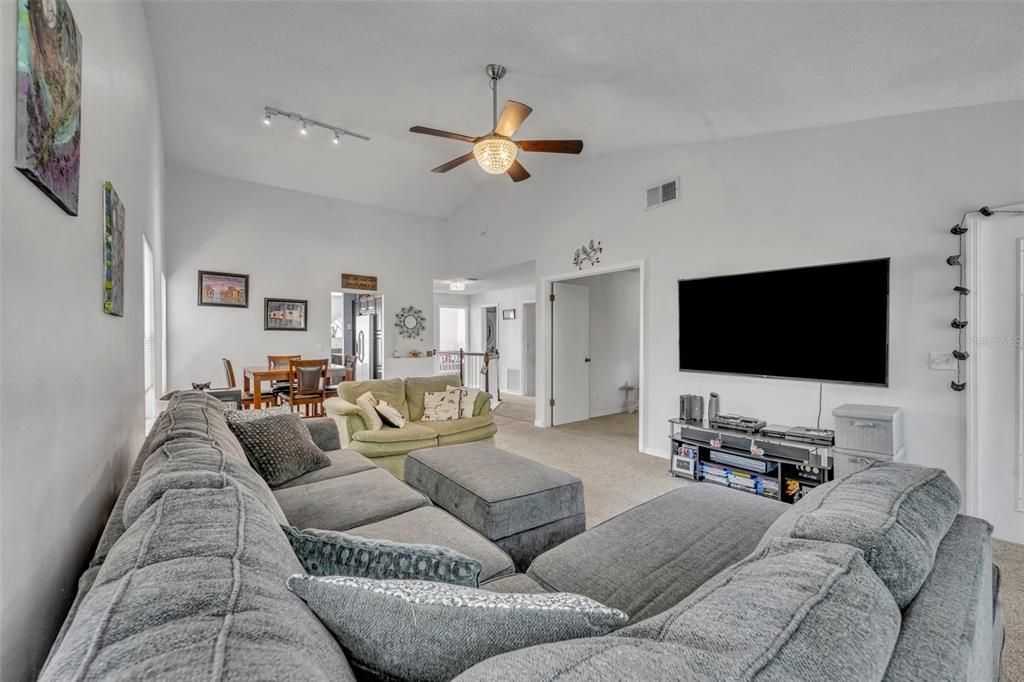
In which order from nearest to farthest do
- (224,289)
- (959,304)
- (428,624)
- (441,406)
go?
(428,624), (959,304), (441,406), (224,289)

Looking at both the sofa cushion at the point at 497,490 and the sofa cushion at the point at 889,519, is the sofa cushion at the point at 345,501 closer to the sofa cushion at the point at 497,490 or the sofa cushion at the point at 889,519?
the sofa cushion at the point at 497,490

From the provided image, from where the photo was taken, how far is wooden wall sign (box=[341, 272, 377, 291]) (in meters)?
6.80

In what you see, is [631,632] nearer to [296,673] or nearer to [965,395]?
[296,673]

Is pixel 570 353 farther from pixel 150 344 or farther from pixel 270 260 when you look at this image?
pixel 270 260

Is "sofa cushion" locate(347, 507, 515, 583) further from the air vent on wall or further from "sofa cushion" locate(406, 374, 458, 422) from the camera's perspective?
the air vent on wall

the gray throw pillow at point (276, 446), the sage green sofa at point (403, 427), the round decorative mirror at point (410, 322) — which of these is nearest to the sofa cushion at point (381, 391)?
the sage green sofa at point (403, 427)

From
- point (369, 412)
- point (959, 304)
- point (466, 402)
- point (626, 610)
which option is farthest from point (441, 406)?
point (959, 304)

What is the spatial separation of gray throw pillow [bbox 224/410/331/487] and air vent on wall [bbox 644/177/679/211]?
3713 millimetres

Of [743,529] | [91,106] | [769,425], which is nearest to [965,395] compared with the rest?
[769,425]

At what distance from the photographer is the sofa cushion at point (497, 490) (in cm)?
192

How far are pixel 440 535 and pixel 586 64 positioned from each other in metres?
3.10

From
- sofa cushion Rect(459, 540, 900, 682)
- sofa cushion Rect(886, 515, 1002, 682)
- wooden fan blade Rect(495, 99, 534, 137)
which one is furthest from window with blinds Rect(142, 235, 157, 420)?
sofa cushion Rect(886, 515, 1002, 682)

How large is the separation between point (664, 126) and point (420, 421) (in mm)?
3372

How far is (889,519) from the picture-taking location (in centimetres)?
80
